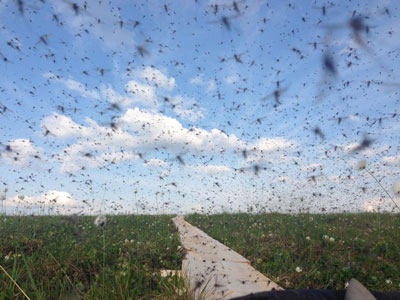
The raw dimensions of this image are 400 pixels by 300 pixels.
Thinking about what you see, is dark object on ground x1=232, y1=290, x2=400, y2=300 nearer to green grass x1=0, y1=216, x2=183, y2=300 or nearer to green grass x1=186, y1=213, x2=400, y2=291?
green grass x1=0, y1=216, x2=183, y2=300

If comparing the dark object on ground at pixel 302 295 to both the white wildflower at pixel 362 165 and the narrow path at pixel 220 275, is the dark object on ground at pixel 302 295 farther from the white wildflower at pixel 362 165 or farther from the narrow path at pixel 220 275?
the white wildflower at pixel 362 165

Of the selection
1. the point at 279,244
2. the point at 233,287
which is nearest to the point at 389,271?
the point at 279,244

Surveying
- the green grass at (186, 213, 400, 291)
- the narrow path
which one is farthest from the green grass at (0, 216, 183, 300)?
the green grass at (186, 213, 400, 291)

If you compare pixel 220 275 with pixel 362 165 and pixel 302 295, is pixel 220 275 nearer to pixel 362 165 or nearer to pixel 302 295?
pixel 302 295

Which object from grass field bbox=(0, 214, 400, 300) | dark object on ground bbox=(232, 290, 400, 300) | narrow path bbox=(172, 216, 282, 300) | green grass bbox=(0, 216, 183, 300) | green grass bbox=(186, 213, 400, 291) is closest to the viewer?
dark object on ground bbox=(232, 290, 400, 300)

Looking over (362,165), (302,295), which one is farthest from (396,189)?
(302,295)

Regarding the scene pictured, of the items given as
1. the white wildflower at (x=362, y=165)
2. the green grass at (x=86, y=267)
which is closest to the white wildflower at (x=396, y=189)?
the white wildflower at (x=362, y=165)
